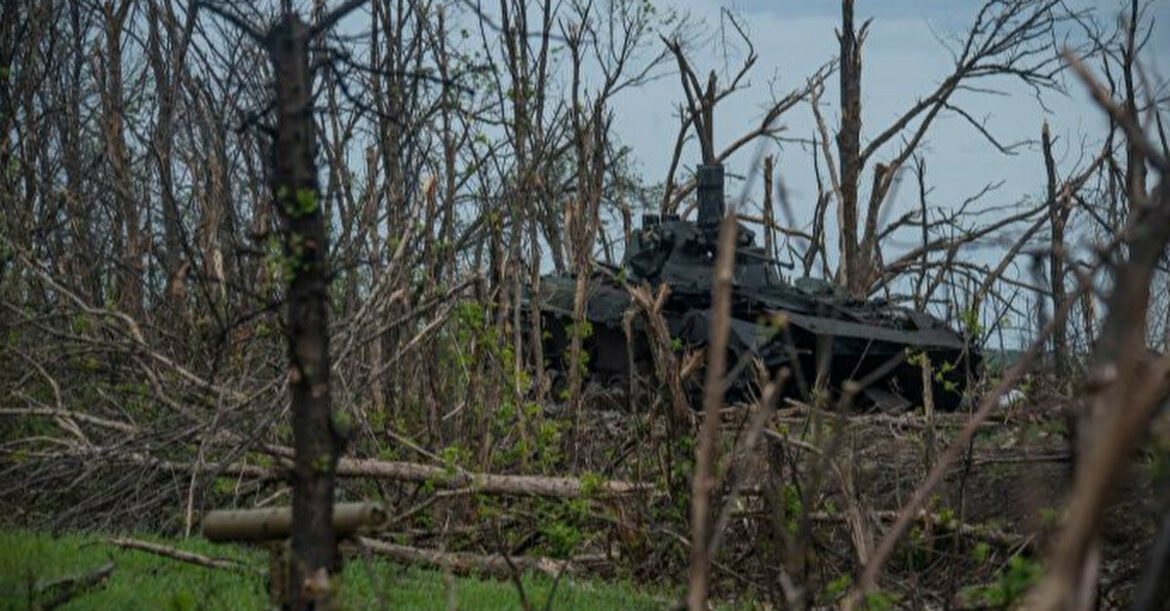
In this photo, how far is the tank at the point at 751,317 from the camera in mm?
19609

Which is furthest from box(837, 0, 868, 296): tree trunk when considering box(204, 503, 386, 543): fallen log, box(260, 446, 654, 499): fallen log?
box(204, 503, 386, 543): fallen log

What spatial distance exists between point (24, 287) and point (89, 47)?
241 inches

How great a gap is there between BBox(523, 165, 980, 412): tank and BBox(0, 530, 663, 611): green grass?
30.5ft

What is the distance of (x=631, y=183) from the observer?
2959cm

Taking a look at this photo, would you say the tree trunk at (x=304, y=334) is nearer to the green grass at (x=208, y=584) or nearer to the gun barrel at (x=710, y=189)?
the green grass at (x=208, y=584)

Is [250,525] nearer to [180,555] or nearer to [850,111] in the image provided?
[180,555]

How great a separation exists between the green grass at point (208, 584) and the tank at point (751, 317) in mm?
9297

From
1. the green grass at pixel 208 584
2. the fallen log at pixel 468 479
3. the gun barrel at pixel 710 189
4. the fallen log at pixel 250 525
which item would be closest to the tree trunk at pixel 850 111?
the gun barrel at pixel 710 189

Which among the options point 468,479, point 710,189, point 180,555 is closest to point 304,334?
point 180,555

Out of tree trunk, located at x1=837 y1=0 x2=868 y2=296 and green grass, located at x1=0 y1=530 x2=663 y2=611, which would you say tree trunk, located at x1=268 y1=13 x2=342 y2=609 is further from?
tree trunk, located at x1=837 y1=0 x2=868 y2=296

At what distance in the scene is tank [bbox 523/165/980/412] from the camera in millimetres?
19609

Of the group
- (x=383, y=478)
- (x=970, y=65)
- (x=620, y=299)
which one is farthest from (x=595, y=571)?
(x=970, y=65)

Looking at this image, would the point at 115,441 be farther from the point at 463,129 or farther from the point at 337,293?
the point at 463,129

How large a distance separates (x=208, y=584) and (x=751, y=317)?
13.5 meters
